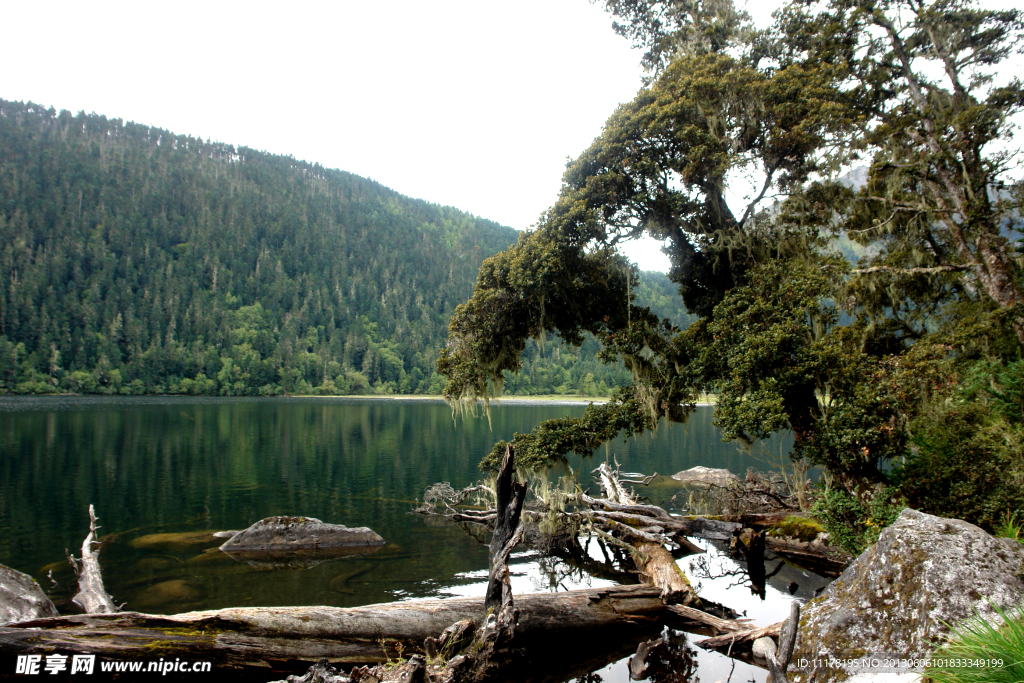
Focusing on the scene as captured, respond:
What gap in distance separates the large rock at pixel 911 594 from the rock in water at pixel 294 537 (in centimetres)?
1241

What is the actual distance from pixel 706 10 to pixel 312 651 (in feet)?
60.4

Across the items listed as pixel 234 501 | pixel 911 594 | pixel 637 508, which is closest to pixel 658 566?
pixel 637 508

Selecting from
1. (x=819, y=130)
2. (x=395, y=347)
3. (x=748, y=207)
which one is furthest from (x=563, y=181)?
(x=395, y=347)

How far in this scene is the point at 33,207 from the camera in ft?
581

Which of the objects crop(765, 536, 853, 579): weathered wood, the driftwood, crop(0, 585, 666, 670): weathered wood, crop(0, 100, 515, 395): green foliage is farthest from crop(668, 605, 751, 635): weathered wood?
crop(0, 100, 515, 395): green foliage

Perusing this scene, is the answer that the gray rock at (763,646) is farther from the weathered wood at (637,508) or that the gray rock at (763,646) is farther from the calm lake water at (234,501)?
the weathered wood at (637,508)

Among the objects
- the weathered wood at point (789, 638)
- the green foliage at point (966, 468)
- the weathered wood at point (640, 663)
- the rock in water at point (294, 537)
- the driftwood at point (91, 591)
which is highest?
the green foliage at point (966, 468)

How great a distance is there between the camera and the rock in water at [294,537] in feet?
49.2

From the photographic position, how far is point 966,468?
27.7 ft

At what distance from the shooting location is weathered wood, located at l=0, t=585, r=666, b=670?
609 cm

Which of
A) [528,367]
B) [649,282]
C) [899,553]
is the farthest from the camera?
[649,282]

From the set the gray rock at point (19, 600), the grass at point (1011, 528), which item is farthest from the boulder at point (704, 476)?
the gray rock at point (19, 600)

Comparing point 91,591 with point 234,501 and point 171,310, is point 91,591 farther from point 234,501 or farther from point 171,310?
point 171,310

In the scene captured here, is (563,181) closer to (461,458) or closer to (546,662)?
(546,662)
